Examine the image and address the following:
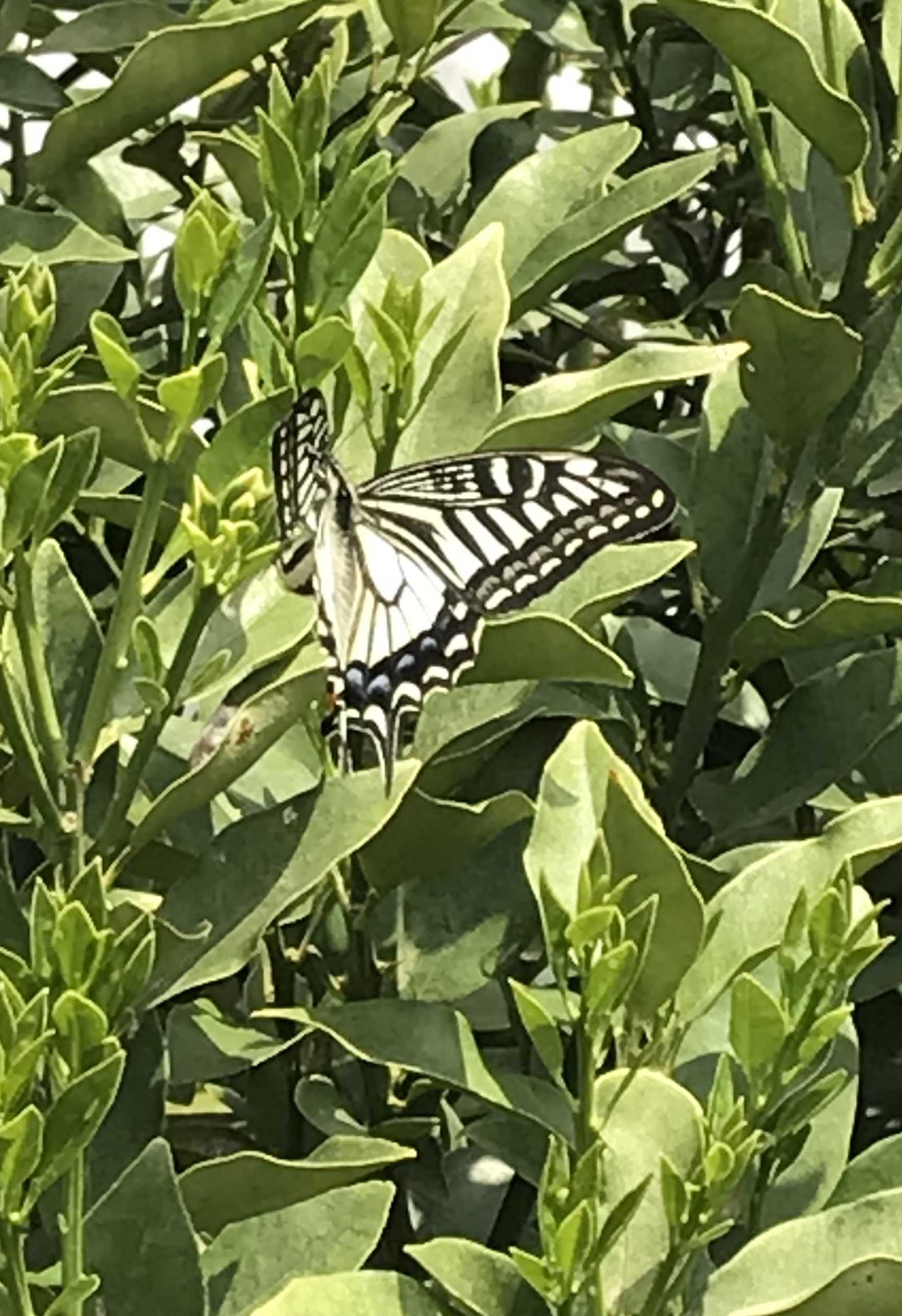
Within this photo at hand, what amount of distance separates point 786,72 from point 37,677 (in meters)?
0.38

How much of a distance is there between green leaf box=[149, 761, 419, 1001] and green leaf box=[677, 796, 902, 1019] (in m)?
0.13

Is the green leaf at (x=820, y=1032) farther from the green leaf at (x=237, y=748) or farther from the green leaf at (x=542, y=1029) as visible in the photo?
the green leaf at (x=237, y=748)

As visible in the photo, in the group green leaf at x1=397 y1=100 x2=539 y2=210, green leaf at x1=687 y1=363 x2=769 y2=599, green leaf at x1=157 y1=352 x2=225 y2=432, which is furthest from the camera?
green leaf at x1=397 y1=100 x2=539 y2=210

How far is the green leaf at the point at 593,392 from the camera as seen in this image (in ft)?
2.47

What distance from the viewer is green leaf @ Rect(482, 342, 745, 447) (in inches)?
29.6

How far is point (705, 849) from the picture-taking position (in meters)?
0.93

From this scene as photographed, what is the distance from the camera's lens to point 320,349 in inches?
25.4

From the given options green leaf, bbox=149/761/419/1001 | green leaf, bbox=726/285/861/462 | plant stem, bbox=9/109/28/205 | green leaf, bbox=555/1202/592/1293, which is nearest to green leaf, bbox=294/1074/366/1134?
green leaf, bbox=149/761/419/1001

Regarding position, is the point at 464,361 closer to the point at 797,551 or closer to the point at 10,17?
the point at 797,551

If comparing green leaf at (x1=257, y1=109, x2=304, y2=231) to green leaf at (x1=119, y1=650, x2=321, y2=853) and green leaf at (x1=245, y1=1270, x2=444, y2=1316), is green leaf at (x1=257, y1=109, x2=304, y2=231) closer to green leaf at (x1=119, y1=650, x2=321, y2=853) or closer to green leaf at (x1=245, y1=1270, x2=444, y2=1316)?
green leaf at (x1=119, y1=650, x2=321, y2=853)

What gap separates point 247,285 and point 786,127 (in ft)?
1.36

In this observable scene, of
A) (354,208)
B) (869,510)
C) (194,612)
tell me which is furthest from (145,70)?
(869,510)

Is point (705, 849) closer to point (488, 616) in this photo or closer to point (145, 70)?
point (488, 616)

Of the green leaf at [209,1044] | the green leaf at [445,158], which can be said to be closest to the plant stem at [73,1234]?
the green leaf at [209,1044]
